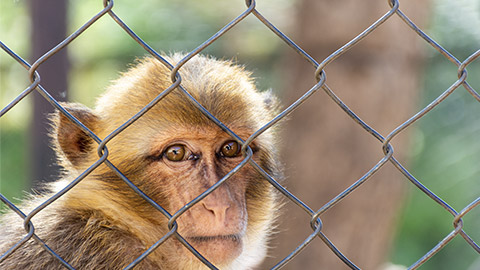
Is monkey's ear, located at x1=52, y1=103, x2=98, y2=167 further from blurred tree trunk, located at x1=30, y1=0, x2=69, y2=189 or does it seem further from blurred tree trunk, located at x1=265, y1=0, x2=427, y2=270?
blurred tree trunk, located at x1=265, y1=0, x2=427, y2=270

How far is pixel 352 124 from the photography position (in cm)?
570

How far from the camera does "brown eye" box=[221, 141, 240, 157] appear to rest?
285cm

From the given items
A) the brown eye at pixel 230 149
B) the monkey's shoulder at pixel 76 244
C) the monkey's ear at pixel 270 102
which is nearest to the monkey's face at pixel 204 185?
the brown eye at pixel 230 149

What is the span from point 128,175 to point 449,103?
23.2 feet

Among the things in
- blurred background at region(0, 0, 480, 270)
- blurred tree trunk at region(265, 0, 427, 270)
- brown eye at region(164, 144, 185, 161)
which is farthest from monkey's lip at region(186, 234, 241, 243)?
blurred tree trunk at region(265, 0, 427, 270)

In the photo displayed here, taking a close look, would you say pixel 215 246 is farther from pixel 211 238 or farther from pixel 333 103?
pixel 333 103

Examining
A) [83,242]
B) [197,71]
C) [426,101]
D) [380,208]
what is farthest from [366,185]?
[426,101]

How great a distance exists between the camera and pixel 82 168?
297cm

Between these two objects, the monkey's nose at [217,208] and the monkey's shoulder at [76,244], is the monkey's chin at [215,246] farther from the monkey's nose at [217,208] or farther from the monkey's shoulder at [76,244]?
the monkey's shoulder at [76,244]

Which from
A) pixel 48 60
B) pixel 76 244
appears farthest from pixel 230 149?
pixel 48 60

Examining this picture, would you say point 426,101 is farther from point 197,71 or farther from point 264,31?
point 197,71

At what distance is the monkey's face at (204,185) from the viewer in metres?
2.52

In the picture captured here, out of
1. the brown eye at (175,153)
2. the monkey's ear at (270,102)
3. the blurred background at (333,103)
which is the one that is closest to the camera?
the brown eye at (175,153)

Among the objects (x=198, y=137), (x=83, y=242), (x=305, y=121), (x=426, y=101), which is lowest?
(x=83, y=242)
